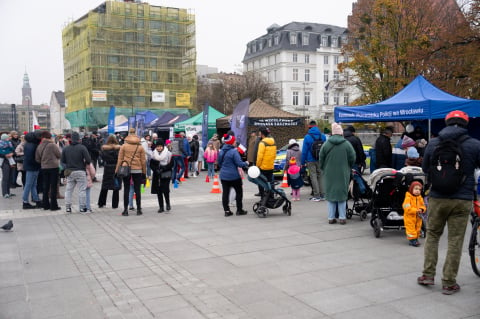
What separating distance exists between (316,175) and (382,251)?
5604 mm

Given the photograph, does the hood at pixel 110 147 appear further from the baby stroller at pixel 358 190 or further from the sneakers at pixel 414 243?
the sneakers at pixel 414 243

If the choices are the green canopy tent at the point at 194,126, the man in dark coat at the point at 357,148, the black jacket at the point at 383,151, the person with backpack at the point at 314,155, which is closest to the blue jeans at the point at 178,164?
the green canopy tent at the point at 194,126

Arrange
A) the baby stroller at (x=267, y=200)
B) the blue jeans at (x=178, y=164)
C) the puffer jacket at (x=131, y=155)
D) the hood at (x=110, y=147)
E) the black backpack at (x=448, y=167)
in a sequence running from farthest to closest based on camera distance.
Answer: the blue jeans at (x=178, y=164), the hood at (x=110, y=147), the puffer jacket at (x=131, y=155), the baby stroller at (x=267, y=200), the black backpack at (x=448, y=167)

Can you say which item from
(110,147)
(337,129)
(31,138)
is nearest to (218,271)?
(337,129)

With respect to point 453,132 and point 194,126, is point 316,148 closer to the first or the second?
point 453,132

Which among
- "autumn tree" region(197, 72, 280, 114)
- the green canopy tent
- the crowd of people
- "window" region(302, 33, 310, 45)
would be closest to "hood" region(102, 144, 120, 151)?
the crowd of people

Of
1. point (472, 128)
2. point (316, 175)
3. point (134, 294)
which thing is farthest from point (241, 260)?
point (472, 128)

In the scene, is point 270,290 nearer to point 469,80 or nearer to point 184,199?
point 184,199

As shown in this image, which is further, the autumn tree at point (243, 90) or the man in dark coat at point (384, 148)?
the autumn tree at point (243, 90)

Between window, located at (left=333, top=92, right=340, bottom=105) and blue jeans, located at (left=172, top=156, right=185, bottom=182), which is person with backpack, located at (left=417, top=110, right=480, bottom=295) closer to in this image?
blue jeans, located at (left=172, top=156, right=185, bottom=182)

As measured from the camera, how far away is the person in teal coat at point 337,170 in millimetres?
8883

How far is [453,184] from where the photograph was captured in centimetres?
495

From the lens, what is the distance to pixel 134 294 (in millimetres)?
5262

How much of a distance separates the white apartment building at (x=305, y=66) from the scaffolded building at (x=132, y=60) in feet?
72.3
